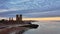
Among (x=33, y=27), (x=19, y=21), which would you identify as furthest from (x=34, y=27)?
(x=19, y=21)

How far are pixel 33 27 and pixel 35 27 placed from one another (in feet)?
10.2

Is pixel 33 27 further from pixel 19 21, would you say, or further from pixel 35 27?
pixel 19 21

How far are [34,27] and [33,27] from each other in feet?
5.09

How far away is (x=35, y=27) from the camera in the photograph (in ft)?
372

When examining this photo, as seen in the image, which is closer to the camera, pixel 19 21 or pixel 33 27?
pixel 33 27

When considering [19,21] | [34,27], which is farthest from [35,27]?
[19,21]

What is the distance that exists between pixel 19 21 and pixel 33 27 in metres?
46.8

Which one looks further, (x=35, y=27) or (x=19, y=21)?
(x=19, y=21)

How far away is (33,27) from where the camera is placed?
110688 millimetres

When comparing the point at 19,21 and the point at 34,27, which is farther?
the point at 19,21

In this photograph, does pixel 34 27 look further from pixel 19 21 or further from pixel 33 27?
pixel 19 21

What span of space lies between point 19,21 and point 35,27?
44.6 m

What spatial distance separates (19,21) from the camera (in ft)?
511
